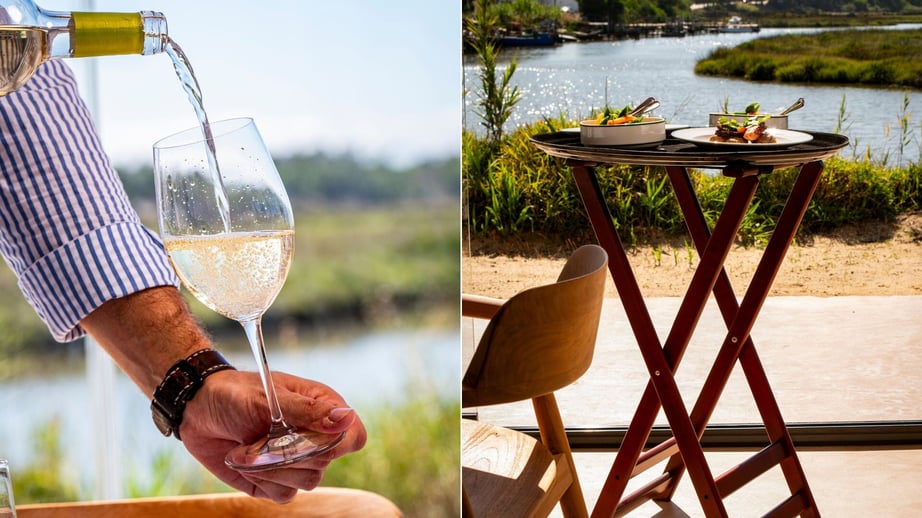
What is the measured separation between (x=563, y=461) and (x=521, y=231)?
1.40 m

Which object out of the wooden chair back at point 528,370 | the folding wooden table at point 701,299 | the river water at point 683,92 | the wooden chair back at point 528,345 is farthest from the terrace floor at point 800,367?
the wooden chair back at point 528,345

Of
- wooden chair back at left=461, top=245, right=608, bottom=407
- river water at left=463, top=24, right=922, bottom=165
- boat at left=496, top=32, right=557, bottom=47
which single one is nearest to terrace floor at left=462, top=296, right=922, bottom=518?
river water at left=463, top=24, right=922, bottom=165

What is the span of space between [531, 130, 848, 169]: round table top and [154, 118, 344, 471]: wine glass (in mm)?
1340

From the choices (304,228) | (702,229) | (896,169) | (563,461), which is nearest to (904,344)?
(896,169)

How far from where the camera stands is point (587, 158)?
188 cm

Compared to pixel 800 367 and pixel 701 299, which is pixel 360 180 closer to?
pixel 800 367

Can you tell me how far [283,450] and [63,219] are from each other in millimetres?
326

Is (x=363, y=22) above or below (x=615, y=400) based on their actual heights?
above

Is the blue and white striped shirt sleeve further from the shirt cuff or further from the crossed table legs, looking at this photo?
the crossed table legs

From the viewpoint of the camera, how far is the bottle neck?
1.44 feet

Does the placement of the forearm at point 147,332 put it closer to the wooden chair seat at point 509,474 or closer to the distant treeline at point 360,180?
the wooden chair seat at point 509,474

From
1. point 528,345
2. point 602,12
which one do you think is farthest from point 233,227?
point 602,12

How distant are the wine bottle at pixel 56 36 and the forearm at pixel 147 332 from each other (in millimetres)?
250

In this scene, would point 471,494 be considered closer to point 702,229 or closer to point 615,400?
point 702,229
